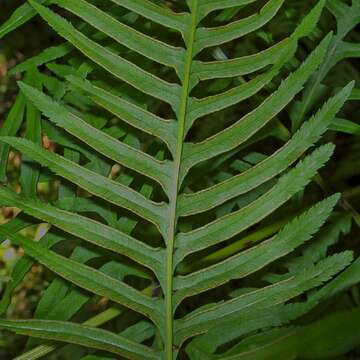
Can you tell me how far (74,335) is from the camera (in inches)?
21.9

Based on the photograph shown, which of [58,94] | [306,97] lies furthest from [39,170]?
[306,97]

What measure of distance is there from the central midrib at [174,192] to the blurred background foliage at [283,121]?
0.15 metres

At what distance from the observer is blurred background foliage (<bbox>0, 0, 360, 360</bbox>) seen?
0.76 metres

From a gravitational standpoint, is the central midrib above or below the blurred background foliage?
below

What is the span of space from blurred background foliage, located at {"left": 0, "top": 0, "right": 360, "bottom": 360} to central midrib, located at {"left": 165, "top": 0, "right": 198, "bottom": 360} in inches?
6.0

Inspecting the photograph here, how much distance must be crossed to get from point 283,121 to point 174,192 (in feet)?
2.74

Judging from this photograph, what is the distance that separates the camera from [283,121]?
1354 millimetres

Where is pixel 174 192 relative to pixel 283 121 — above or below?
below

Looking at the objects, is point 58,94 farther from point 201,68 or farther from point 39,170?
point 201,68

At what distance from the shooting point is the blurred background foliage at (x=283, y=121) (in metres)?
0.76

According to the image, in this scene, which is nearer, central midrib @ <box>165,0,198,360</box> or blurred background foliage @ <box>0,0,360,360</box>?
central midrib @ <box>165,0,198,360</box>

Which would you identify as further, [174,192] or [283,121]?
[283,121]

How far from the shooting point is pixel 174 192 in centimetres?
56

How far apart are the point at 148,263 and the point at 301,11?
44cm
